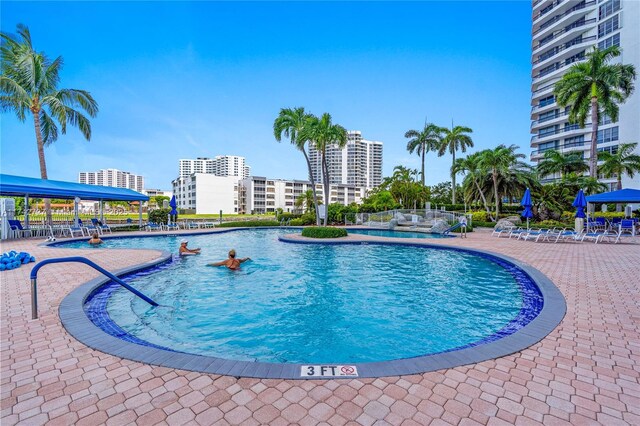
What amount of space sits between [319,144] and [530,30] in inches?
2077

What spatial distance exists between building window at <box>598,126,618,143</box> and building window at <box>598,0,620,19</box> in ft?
48.5

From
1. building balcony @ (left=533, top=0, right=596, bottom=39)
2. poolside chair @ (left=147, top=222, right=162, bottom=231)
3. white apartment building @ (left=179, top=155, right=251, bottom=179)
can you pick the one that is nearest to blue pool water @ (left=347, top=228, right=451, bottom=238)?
poolside chair @ (left=147, top=222, right=162, bottom=231)

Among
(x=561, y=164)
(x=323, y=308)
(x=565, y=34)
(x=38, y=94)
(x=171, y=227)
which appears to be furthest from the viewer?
(x=565, y=34)

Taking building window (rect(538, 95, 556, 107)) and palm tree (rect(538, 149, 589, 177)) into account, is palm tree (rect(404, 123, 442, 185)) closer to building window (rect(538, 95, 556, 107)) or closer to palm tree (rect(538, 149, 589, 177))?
palm tree (rect(538, 149, 589, 177))

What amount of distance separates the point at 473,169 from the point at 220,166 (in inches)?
5857

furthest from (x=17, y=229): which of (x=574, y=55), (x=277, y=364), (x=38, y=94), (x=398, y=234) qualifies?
(x=574, y=55)

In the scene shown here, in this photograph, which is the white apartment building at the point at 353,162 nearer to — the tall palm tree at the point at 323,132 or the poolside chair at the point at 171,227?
the tall palm tree at the point at 323,132

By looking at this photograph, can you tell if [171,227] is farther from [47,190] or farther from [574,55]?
[574,55]

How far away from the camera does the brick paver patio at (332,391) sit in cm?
239

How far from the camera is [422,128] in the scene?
4344 centimetres

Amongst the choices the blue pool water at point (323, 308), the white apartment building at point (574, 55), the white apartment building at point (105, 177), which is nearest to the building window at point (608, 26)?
the white apartment building at point (574, 55)

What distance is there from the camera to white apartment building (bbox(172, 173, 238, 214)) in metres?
76.6

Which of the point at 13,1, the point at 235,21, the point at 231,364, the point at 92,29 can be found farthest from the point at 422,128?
the point at 231,364

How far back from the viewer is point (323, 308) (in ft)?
22.0
